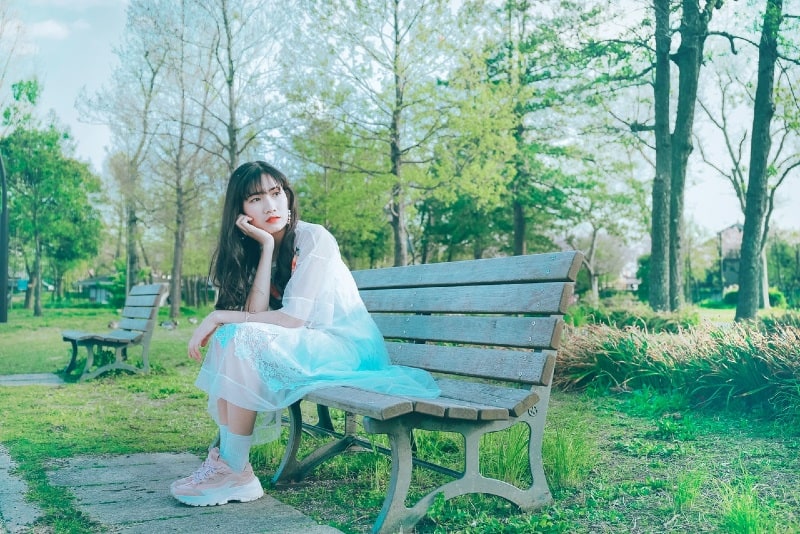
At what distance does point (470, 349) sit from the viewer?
3.41 metres

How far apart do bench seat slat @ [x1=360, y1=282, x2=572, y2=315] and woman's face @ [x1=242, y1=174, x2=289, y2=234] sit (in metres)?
0.84

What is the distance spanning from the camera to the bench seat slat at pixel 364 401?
254 cm

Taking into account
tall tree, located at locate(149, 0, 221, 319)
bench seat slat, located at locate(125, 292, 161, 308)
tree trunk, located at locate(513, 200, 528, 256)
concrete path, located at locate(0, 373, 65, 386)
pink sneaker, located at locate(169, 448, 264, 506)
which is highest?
tall tree, located at locate(149, 0, 221, 319)

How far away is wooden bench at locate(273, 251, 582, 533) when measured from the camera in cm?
277

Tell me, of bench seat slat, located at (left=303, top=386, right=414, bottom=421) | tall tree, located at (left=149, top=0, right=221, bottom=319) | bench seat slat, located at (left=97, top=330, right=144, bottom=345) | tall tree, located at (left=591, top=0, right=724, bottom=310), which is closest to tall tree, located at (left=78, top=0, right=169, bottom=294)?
tall tree, located at (left=149, top=0, right=221, bottom=319)

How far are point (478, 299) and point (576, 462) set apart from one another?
0.94 meters

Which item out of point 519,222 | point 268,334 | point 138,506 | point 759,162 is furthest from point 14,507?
point 519,222

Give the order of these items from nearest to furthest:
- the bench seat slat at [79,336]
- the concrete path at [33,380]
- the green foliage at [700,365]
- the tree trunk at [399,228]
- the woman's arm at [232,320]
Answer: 1. the woman's arm at [232,320]
2. the green foliage at [700,365]
3. the concrete path at [33,380]
4. the bench seat slat at [79,336]
5. the tree trunk at [399,228]

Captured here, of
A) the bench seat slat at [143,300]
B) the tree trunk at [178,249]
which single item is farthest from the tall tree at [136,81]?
the bench seat slat at [143,300]

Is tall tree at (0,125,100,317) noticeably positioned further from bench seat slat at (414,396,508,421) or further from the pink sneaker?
bench seat slat at (414,396,508,421)

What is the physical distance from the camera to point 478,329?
3.41m

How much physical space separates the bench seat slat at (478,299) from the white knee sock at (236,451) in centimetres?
114

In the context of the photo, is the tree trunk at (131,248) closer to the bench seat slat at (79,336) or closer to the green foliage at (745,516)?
the bench seat slat at (79,336)

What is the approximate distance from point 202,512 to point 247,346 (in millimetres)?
722
